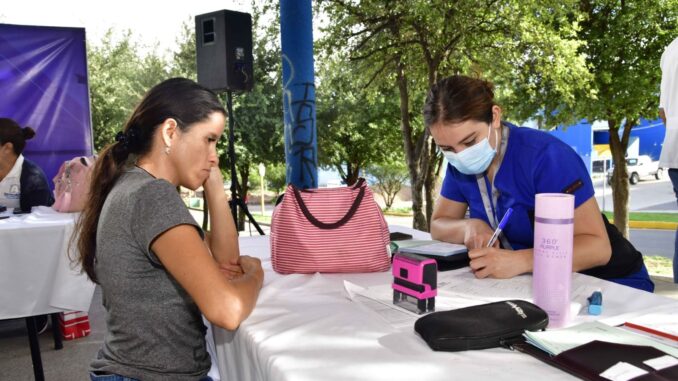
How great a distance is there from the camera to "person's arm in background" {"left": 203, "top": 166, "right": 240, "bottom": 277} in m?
1.54

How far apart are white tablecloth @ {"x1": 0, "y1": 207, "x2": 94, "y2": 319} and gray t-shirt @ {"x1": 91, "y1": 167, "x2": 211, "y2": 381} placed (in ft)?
4.94

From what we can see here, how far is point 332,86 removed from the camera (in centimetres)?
1216

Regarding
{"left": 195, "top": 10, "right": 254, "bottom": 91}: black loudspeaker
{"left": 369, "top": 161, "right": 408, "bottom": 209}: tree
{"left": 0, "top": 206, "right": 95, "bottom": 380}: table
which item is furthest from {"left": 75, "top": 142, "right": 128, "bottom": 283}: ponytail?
{"left": 369, "top": 161, "right": 408, "bottom": 209}: tree

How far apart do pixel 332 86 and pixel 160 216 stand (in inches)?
449

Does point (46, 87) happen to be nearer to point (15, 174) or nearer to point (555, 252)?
point (15, 174)

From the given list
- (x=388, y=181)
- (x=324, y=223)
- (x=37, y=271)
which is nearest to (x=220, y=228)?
(x=324, y=223)

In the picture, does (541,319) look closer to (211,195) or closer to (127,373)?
(127,373)

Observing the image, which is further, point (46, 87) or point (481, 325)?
point (46, 87)

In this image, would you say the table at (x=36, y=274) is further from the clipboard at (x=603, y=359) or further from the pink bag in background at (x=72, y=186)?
the clipboard at (x=603, y=359)

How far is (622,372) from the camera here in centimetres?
69

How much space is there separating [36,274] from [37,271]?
0.06 ft

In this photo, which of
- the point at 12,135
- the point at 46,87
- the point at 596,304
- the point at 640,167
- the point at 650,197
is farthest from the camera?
the point at 640,167

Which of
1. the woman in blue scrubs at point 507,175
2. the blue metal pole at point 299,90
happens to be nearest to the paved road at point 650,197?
the blue metal pole at point 299,90

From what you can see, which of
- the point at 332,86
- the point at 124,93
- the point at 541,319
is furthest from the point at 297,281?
the point at 124,93
